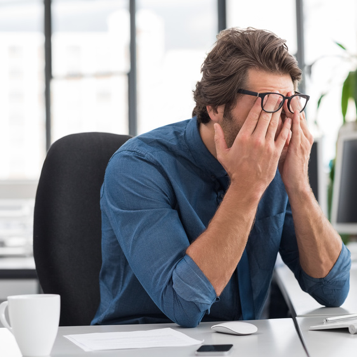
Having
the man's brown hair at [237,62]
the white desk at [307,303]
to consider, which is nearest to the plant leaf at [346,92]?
the white desk at [307,303]

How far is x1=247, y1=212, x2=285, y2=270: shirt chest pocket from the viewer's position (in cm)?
117

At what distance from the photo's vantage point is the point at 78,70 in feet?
15.6

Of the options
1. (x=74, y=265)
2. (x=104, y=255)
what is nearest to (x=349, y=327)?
(x=104, y=255)

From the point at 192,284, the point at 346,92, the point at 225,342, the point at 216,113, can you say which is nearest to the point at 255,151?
the point at 216,113

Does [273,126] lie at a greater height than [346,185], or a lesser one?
greater

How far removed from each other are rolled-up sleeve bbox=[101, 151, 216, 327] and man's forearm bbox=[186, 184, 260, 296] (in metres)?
0.02

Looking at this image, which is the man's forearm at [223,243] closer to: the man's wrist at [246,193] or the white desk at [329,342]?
the man's wrist at [246,193]

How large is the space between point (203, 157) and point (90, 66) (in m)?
3.81

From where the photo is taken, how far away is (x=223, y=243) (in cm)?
95

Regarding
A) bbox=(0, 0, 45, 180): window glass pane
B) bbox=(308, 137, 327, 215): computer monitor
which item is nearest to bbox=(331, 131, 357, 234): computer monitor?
bbox=(308, 137, 327, 215): computer monitor

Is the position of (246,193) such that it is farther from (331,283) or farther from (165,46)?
(165,46)

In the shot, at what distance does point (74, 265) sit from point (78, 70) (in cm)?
376

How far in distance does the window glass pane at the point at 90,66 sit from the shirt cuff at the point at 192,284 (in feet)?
12.7

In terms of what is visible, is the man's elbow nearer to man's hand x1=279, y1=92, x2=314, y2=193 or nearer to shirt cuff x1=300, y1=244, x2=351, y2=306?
shirt cuff x1=300, y1=244, x2=351, y2=306
